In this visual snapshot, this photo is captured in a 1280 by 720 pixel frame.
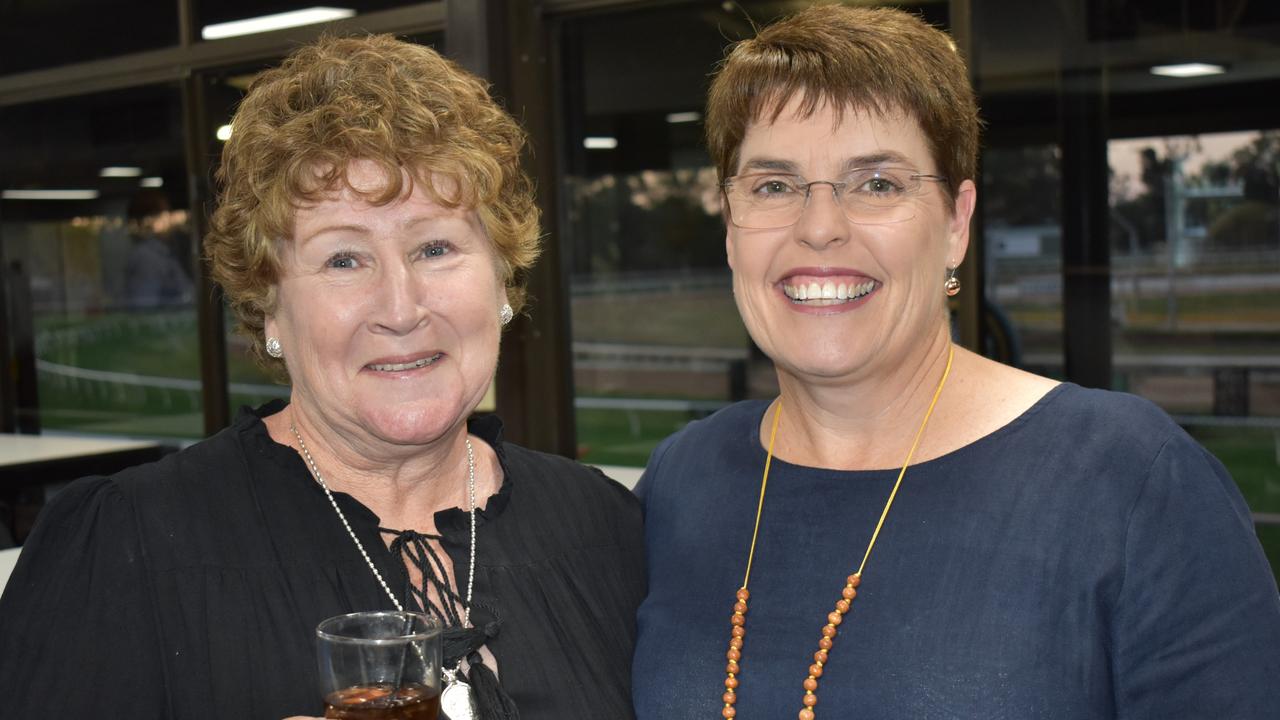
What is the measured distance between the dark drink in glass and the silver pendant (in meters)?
0.37

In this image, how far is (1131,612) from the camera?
144 centimetres

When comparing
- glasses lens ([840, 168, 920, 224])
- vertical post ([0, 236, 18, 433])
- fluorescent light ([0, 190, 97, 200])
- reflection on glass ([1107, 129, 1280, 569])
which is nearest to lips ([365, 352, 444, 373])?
glasses lens ([840, 168, 920, 224])

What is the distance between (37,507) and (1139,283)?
8.45 meters

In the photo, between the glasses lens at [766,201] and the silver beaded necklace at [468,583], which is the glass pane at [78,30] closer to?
the silver beaded necklace at [468,583]

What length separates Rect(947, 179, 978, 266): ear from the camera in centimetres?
172

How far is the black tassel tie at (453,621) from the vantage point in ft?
5.13

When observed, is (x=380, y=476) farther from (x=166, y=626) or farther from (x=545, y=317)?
(x=545, y=317)

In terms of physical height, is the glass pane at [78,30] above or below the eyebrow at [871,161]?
above

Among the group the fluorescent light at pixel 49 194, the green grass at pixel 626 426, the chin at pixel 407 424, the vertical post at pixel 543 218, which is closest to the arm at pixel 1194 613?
the chin at pixel 407 424

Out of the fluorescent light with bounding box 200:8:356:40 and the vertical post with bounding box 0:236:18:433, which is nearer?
the fluorescent light with bounding box 200:8:356:40

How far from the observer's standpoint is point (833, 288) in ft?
5.48

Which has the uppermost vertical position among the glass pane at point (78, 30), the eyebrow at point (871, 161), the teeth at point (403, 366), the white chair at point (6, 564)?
the glass pane at point (78, 30)

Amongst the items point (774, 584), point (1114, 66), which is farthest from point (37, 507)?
point (1114, 66)

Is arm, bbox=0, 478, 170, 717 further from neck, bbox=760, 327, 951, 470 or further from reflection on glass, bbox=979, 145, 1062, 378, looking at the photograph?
reflection on glass, bbox=979, 145, 1062, 378
